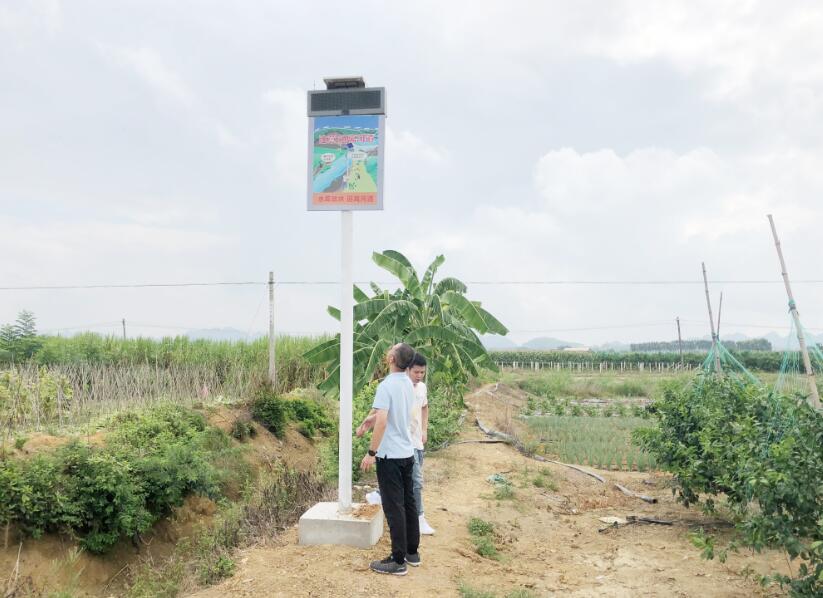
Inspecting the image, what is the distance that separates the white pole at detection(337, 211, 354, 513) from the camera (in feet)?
17.4

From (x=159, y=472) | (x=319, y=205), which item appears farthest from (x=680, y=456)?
(x=159, y=472)

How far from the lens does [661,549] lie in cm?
633

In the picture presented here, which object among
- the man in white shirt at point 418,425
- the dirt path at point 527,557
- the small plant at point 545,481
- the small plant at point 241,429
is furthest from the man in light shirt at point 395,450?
the small plant at point 241,429

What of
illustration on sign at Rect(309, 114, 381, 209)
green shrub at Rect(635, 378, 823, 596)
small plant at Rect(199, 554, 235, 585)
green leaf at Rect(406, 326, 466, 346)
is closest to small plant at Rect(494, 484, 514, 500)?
green shrub at Rect(635, 378, 823, 596)

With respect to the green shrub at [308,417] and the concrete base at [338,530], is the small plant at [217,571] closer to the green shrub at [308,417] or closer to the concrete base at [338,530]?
the concrete base at [338,530]

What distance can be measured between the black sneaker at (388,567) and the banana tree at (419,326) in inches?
193

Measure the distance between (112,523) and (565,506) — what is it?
17.6ft

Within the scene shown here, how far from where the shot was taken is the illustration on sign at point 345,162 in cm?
533

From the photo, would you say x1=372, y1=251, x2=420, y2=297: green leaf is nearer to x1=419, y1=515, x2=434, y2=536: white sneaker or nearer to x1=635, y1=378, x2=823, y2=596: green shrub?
x1=635, y1=378, x2=823, y2=596: green shrub

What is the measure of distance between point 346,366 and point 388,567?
5.27 feet

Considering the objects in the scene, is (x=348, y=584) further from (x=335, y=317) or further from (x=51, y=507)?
(x=335, y=317)

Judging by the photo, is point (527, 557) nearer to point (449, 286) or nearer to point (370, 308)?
point (370, 308)

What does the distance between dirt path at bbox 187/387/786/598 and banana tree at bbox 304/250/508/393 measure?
2.00 metres

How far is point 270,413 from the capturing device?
36.7ft
